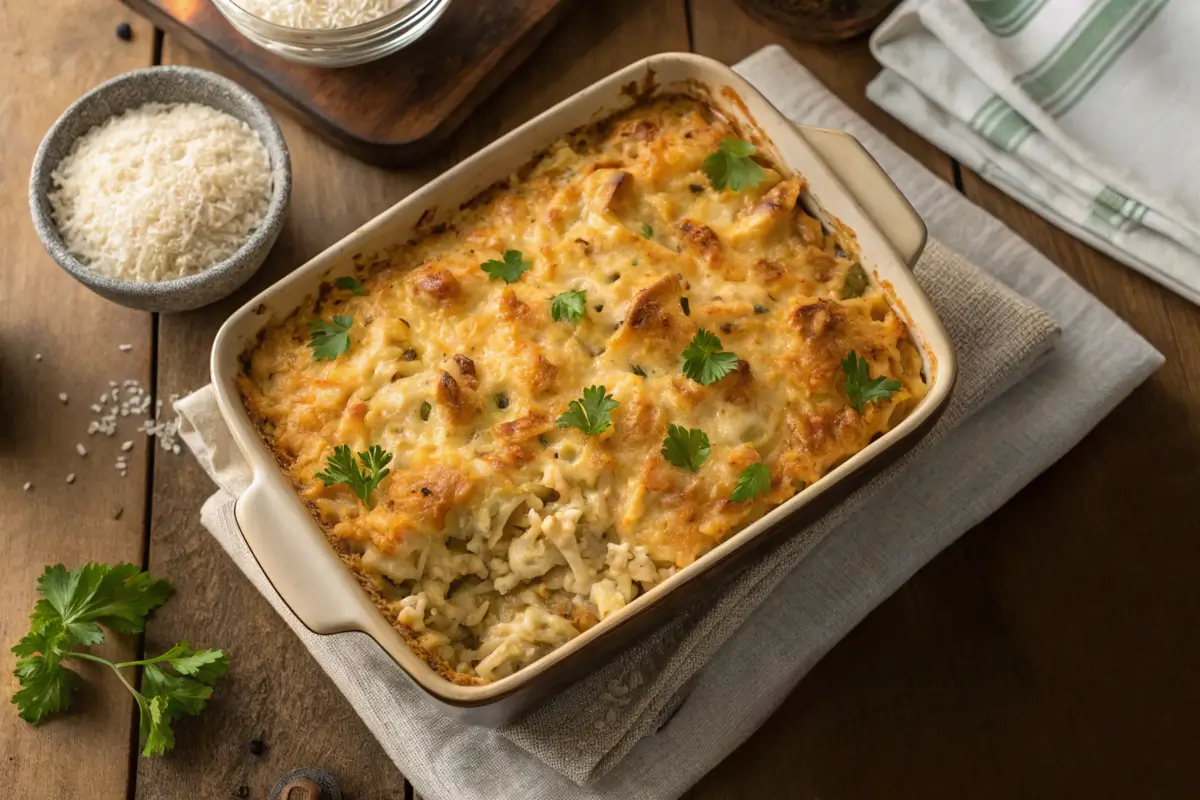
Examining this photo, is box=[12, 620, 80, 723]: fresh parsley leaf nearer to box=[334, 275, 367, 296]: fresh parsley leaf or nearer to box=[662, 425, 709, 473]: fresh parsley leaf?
box=[334, 275, 367, 296]: fresh parsley leaf

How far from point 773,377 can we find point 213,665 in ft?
4.35

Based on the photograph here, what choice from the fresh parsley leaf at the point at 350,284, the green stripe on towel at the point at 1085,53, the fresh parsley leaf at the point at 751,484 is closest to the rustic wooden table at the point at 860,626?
the green stripe on towel at the point at 1085,53

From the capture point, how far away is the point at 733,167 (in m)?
2.41

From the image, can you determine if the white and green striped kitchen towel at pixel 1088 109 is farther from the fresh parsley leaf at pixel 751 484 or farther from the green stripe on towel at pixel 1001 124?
the fresh parsley leaf at pixel 751 484

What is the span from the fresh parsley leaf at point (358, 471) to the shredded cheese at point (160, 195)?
768 mm

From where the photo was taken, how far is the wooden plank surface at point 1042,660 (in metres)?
2.54

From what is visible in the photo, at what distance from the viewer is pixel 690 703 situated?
246 centimetres

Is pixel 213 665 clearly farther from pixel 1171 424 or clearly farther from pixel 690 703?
pixel 1171 424

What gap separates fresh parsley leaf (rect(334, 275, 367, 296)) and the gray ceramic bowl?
1.12 feet

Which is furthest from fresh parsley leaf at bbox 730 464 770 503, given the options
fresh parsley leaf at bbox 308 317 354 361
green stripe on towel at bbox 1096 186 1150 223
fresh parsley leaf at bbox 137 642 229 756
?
green stripe on towel at bbox 1096 186 1150 223

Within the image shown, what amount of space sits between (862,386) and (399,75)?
1440mm

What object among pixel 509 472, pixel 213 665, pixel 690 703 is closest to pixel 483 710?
pixel 509 472

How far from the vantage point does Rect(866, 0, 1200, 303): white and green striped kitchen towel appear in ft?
9.14

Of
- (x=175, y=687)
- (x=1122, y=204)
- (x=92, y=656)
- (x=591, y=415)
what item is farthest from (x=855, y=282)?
(x=92, y=656)
